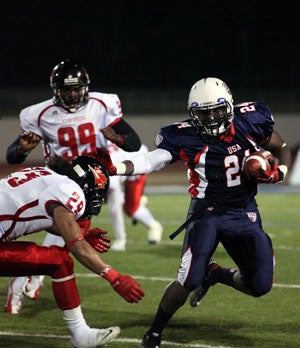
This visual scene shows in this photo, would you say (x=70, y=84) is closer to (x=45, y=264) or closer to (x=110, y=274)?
(x=45, y=264)

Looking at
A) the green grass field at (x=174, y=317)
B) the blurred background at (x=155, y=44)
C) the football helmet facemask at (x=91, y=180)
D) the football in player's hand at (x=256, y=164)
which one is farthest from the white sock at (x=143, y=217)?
the blurred background at (x=155, y=44)

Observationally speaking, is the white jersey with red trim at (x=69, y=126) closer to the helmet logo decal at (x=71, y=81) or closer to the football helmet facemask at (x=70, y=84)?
the football helmet facemask at (x=70, y=84)

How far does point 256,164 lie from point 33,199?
117cm

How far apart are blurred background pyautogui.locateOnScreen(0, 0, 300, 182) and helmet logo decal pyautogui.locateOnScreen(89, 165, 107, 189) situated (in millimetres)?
17435

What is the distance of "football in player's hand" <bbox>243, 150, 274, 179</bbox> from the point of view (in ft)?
14.8

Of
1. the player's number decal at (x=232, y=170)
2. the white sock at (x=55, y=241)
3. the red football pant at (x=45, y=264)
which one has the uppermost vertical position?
the player's number decal at (x=232, y=170)

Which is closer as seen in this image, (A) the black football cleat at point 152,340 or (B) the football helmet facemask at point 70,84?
(A) the black football cleat at point 152,340

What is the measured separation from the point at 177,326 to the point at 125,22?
21.4 meters

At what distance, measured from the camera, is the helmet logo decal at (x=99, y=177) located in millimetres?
4348

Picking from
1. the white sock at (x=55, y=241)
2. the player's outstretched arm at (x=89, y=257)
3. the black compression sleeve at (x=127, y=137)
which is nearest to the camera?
the player's outstretched arm at (x=89, y=257)

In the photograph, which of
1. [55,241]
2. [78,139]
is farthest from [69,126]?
[55,241]

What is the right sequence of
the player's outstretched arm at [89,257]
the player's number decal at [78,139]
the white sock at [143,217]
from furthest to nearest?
the white sock at [143,217] < the player's number decal at [78,139] < the player's outstretched arm at [89,257]

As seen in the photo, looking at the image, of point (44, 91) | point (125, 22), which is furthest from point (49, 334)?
point (125, 22)

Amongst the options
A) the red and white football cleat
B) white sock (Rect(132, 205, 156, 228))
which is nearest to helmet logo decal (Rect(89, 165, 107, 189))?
the red and white football cleat
